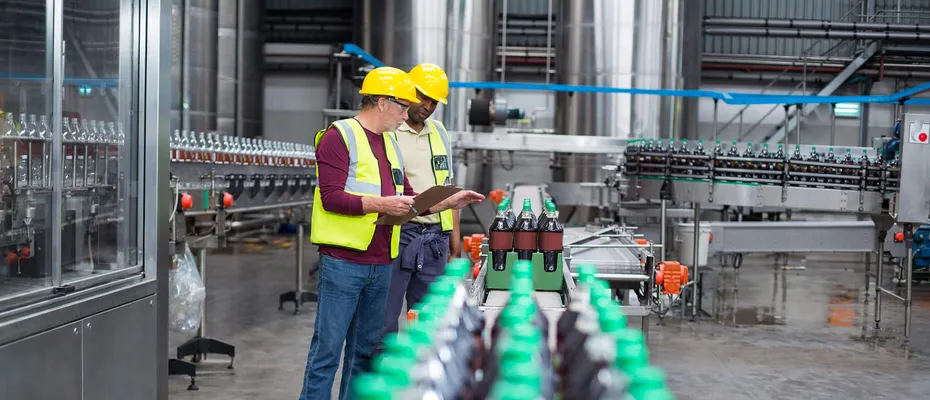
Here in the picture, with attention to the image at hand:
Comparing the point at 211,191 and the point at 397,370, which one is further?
the point at 211,191

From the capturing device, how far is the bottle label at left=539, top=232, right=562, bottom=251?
2.60 m

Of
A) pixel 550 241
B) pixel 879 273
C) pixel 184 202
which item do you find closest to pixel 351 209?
pixel 550 241

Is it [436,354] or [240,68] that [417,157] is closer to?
[436,354]

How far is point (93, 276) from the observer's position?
2.75m

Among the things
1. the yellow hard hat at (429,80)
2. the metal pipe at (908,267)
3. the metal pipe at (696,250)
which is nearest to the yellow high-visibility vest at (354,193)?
the yellow hard hat at (429,80)

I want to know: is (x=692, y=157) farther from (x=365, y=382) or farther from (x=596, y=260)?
(x=365, y=382)

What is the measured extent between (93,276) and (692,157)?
4.12m

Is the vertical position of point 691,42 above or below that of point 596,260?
above

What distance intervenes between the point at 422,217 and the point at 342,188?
0.73m

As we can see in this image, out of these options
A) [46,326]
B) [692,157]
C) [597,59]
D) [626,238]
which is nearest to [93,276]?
[46,326]

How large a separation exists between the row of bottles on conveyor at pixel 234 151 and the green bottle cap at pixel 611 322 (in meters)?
3.14

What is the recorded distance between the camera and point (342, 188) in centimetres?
276

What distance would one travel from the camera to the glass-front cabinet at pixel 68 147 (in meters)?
2.46

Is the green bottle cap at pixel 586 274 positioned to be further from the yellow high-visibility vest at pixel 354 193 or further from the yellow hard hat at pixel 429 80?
the yellow hard hat at pixel 429 80
